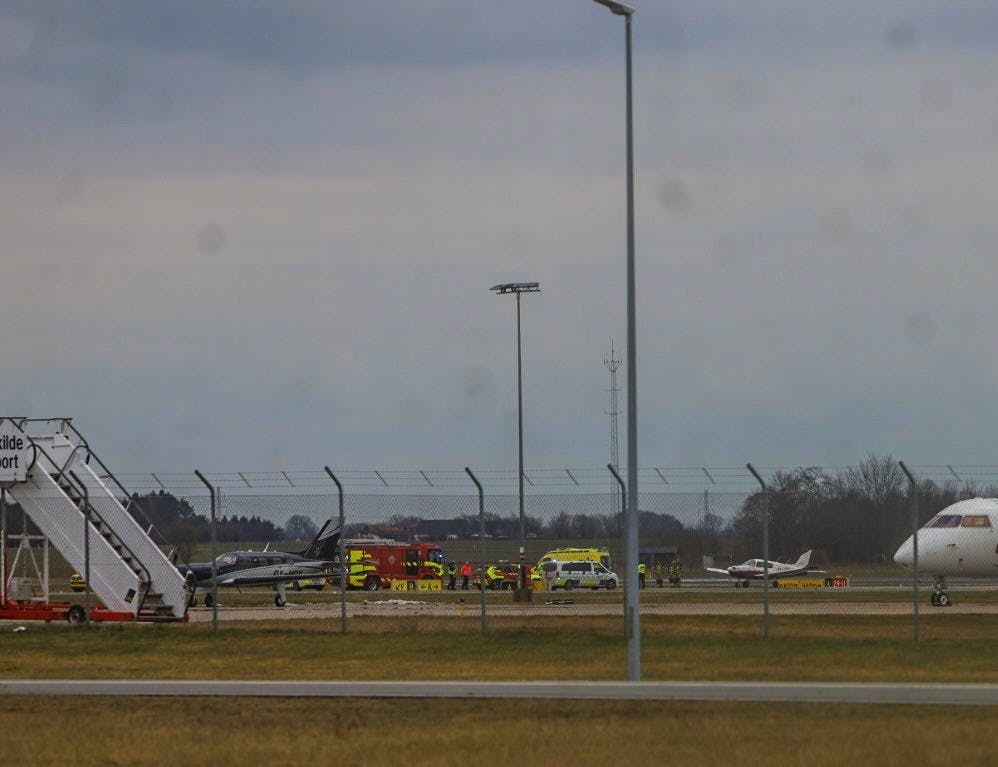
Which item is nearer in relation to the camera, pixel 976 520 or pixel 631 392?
pixel 631 392

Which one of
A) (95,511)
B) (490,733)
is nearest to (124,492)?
(95,511)

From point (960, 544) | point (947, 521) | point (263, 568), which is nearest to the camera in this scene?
point (960, 544)

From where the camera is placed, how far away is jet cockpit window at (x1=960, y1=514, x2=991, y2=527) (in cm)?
4016

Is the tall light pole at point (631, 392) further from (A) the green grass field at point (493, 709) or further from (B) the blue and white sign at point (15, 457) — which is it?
(B) the blue and white sign at point (15, 457)

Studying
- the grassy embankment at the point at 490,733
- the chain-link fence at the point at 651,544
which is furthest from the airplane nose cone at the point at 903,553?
the grassy embankment at the point at 490,733

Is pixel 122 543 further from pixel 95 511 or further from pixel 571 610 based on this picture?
pixel 571 610

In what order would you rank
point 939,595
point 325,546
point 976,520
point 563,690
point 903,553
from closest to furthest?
1. point 563,690
2. point 903,553
3. point 976,520
4. point 939,595
5. point 325,546

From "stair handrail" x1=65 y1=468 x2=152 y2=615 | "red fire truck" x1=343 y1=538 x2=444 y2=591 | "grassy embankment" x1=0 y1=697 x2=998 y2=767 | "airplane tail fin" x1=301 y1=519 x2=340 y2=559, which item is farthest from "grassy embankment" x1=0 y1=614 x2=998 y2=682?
"red fire truck" x1=343 y1=538 x2=444 y2=591

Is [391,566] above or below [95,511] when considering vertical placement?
below

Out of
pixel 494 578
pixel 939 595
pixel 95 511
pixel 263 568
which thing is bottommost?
pixel 494 578

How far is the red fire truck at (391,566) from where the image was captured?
67.4 m

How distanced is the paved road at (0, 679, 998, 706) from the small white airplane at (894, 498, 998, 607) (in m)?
22.7

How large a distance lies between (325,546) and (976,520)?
23860 millimetres

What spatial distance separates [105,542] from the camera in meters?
34.4
